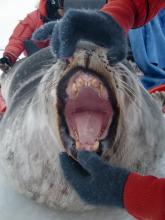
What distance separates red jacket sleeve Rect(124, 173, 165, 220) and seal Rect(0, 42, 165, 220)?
0.12m

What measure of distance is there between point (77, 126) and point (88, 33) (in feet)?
0.71

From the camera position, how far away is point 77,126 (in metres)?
1.02

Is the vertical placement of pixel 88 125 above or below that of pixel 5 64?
above

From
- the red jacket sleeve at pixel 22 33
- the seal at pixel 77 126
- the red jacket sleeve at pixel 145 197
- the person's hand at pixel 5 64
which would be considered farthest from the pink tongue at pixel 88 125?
the red jacket sleeve at pixel 22 33

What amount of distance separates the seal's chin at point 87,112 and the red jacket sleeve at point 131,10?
15 cm

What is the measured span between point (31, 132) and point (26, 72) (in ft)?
1.89

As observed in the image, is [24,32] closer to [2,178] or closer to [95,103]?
[2,178]

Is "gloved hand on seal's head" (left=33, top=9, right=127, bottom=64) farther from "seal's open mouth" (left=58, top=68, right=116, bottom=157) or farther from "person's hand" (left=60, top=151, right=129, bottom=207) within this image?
"person's hand" (left=60, top=151, right=129, bottom=207)

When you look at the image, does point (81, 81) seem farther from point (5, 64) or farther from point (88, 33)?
point (5, 64)

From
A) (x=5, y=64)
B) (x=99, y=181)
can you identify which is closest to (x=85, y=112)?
(x=99, y=181)

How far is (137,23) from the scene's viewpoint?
118cm

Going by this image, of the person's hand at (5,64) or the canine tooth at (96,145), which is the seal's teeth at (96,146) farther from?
the person's hand at (5,64)

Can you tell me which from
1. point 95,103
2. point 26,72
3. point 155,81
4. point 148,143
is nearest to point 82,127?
point 95,103

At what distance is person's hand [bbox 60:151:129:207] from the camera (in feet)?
3.07
